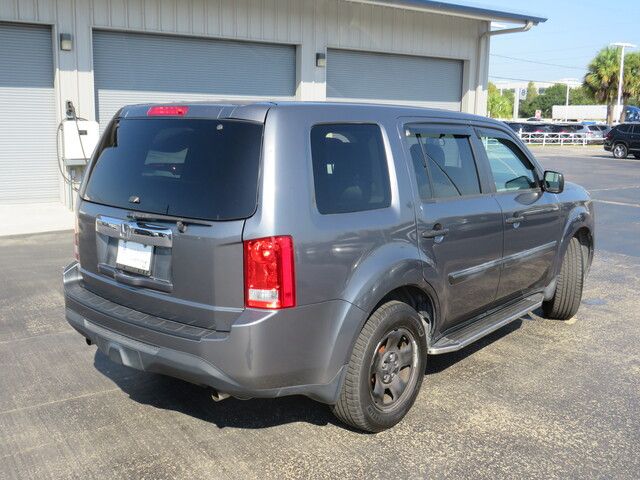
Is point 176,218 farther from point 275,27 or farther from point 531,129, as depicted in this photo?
point 531,129

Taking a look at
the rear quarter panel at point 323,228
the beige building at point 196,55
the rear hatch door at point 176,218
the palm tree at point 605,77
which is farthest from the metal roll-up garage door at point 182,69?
the palm tree at point 605,77

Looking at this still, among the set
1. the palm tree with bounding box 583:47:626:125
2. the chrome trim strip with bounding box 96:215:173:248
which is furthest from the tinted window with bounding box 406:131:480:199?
the palm tree with bounding box 583:47:626:125

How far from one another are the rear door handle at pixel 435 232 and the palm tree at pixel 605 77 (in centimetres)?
5352

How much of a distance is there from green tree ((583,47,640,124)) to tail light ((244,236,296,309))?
5479 cm

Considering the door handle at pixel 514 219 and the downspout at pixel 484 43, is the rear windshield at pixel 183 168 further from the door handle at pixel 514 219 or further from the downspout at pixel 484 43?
the downspout at pixel 484 43

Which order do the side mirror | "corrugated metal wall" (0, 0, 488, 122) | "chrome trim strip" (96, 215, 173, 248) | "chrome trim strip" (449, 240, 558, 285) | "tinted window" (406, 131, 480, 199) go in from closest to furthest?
1. "chrome trim strip" (96, 215, 173, 248)
2. "tinted window" (406, 131, 480, 199)
3. "chrome trim strip" (449, 240, 558, 285)
4. the side mirror
5. "corrugated metal wall" (0, 0, 488, 122)

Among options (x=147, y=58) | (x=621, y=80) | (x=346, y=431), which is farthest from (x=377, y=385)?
(x=621, y=80)

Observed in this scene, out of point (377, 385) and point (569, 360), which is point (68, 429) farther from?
point (569, 360)

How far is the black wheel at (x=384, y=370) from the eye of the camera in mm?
3549

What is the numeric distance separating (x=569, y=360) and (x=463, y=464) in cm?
193

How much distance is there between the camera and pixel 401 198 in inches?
152

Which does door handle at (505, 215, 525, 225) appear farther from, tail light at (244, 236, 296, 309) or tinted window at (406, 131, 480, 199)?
tail light at (244, 236, 296, 309)

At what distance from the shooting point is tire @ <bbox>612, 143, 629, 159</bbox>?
31297mm

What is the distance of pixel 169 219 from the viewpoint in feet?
11.0
